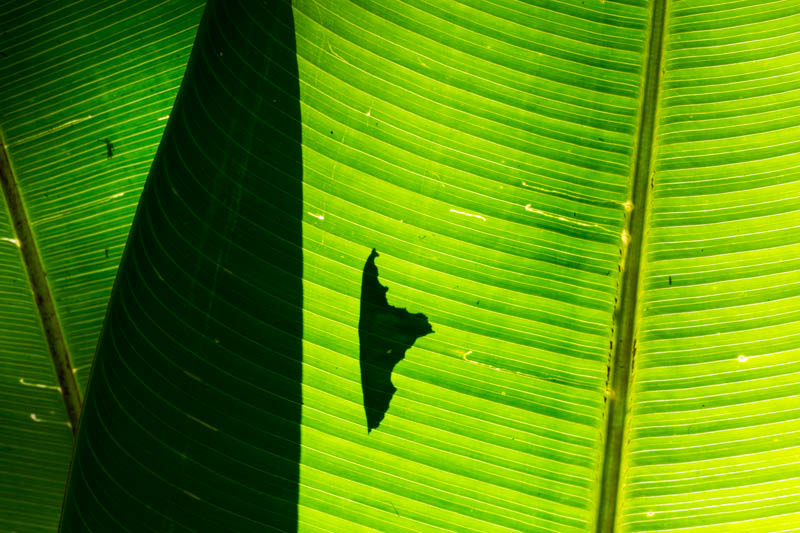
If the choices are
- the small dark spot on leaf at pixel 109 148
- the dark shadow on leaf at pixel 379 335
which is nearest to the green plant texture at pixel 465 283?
the dark shadow on leaf at pixel 379 335

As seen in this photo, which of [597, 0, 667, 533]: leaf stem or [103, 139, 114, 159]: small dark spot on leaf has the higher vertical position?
[103, 139, 114, 159]: small dark spot on leaf

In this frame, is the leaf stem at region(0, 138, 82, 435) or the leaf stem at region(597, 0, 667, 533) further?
the leaf stem at region(0, 138, 82, 435)

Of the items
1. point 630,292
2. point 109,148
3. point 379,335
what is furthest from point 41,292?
point 630,292

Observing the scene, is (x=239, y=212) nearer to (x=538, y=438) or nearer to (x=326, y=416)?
(x=326, y=416)

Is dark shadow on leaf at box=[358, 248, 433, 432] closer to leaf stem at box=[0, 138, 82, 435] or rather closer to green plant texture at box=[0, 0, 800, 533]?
green plant texture at box=[0, 0, 800, 533]

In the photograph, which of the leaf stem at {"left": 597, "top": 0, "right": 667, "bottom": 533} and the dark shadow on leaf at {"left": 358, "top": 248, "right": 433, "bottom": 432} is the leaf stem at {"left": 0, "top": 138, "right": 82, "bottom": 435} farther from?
the leaf stem at {"left": 597, "top": 0, "right": 667, "bottom": 533}

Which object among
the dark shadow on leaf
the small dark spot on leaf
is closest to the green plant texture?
the dark shadow on leaf

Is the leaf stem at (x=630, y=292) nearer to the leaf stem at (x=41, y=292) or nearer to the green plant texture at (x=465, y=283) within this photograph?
the green plant texture at (x=465, y=283)
